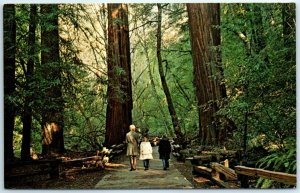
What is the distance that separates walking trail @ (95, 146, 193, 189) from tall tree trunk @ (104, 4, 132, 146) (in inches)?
26.7

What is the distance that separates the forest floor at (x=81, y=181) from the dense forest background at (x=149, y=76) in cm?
44

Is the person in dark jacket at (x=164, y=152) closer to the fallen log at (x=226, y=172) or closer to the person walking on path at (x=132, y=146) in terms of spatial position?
the person walking on path at (x=132, y=146)

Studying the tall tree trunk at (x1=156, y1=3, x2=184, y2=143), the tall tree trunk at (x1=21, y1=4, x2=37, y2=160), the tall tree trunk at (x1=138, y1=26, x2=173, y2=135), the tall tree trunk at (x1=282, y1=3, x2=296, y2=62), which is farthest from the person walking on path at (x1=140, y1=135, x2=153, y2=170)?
the tall tree trunk at (x1=282, y1=3, x2=296, y2=62)

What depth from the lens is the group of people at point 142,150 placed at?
719 centimetres

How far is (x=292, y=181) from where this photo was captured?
5863 millimetres

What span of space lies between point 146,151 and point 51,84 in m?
1.73

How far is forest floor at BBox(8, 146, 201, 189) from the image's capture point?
6.60 meters

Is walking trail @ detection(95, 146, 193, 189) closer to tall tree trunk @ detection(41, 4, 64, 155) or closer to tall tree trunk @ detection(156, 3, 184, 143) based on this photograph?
tall tree trunk @ detection(156, 3, 184, 143)

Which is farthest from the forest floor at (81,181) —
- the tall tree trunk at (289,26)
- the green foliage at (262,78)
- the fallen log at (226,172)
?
the tall tree trunk at (289,26)

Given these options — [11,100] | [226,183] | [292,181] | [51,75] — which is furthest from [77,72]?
[292,181]

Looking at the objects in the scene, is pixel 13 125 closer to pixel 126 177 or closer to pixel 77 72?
pixel 77 72

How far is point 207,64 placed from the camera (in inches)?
297

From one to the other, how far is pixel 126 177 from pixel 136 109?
4.44ft

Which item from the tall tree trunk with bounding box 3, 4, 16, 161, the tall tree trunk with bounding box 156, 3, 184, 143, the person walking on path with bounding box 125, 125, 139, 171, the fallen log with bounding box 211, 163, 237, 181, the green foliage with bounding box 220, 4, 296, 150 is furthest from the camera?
the tall tree trunk with bounding box 156, 3, 184, 143
